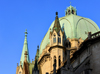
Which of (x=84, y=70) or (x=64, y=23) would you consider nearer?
(x=84, y=70)

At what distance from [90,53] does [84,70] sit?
226cm

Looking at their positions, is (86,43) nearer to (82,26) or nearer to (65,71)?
(65,71)

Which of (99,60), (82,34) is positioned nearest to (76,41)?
(82,34)

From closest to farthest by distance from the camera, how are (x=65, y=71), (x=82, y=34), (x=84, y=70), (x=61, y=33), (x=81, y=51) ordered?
(x=65, y=71), (x=84, y=70), (x=81, y=51), (x=61, y=33), (x=82, y=34)

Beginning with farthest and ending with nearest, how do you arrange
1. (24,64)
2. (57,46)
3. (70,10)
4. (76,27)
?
(70,10), (24,64), (76,27), (57,46)

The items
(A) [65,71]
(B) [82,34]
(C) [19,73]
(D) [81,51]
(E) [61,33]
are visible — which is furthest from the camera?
(C) [19,73]

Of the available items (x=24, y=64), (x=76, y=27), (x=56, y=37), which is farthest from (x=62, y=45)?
(x=24, y=64)

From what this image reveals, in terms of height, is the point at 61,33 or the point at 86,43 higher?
the point at 61,33

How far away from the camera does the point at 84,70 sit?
92.9 ft

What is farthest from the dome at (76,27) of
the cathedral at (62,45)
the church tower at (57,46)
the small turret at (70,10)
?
the small turret at (70,10)

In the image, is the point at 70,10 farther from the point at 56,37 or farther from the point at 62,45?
the point at 62,45

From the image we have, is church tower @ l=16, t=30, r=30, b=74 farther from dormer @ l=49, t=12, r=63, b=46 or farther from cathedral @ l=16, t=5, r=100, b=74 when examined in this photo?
dormer @ l=49, t=12, r=63, b=46

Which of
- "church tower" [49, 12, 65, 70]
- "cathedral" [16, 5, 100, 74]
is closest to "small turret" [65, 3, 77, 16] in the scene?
"cathedral" [16, 5, 100, 74]

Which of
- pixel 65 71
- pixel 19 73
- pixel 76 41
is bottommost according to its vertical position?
pixel 65 71
